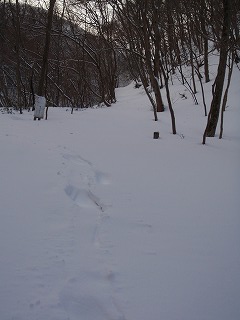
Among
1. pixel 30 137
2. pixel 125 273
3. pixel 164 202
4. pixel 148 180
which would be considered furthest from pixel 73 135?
pixel 125 273

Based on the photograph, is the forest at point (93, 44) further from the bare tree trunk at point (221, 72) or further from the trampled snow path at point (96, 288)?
the trampled snow path at point (96, 288)

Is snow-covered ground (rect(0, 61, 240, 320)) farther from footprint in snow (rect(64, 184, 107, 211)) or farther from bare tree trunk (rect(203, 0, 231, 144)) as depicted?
bare tree trunk (rect(203, 0, 231, 144))

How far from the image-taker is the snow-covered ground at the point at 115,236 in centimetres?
186

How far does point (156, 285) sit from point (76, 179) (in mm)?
2147

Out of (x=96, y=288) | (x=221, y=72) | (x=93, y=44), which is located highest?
(x=93, y=44)

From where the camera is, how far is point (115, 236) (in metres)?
2.65

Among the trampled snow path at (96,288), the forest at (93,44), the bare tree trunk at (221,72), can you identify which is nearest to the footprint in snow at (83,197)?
the trampled snow path at (96,288)

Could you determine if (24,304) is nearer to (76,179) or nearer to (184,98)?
(76,179)

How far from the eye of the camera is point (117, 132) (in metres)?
8.23

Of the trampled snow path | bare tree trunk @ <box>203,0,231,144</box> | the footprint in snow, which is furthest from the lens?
bare tree trunk @ <box>203,0,231,144</box>

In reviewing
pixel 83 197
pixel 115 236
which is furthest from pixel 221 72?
pixel 115 236

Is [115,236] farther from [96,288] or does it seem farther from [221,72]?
[221,72]

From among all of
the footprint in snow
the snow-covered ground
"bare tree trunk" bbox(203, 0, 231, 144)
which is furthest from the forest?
the footprint in snow

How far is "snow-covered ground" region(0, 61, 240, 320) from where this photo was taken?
1857 millimetres
